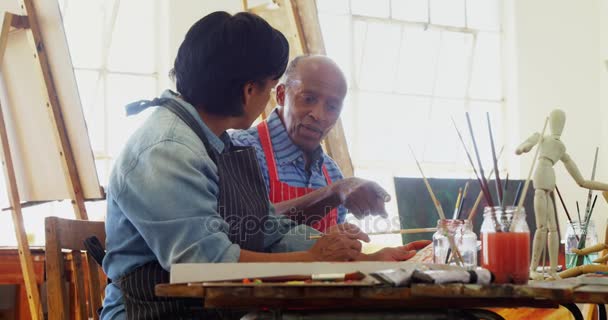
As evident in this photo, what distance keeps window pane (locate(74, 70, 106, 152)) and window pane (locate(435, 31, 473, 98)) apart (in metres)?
2.70

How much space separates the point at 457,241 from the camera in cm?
173

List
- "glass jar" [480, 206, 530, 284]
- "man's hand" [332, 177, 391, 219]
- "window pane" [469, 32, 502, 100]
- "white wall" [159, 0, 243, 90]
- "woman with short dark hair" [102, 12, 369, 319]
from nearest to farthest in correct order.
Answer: "glass jar" [480, 206, 530, 284], "woman with short dark hair" [102, 12, 369, 319], "man's hand" [332, 177, 391, 219], "white wall" [159, 0, 243, 90], "window pane" [469, 32, 502, 100]

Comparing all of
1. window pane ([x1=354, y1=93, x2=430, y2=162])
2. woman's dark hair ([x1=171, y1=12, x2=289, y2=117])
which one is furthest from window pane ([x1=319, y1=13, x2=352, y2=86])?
woman's dark hair ([x1=171, y1=12, x2=289, y2=117])

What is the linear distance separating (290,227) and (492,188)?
1.70m

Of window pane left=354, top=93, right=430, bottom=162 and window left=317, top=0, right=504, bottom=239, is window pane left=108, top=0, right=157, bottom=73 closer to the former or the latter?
window left=317, top=0, right=504, bottom=239

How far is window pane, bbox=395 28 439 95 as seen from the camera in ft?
21.5

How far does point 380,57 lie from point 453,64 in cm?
69

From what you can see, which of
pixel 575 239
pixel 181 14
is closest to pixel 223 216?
pixel 575 239

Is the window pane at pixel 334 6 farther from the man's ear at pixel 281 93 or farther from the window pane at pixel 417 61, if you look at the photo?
the man's ear at pixel 281 93

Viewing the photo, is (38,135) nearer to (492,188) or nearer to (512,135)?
(492,188)

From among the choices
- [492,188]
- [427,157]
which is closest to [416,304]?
[492,188]

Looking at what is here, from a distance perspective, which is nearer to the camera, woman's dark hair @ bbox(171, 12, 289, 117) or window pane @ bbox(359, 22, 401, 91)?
woman's dark hair @ bbox(171, 12, 289, 117)

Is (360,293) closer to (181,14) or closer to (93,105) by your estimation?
(181,14)

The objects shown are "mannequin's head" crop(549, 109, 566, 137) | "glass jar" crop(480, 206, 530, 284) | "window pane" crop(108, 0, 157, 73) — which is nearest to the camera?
"glass jar" crop(480, 206, 530, 284)
